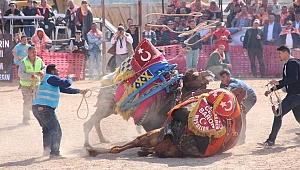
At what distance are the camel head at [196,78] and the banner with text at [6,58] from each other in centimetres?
1005

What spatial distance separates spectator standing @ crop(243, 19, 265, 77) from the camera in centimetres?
1894

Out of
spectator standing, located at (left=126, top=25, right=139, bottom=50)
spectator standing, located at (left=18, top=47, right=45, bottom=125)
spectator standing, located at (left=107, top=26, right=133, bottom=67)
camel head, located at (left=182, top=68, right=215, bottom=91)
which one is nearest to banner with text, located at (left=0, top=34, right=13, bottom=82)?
spectator standing, located at (left=107, top=26, right=133, bottom=67)

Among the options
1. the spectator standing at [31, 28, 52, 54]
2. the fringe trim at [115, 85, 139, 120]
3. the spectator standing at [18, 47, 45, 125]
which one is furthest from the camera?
the spectator standing at [31, 28, 52, 54]

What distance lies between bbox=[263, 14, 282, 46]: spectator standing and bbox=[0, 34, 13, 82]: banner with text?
23.0ft

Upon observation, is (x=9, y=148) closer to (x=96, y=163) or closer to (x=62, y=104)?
(x=96, y=163)

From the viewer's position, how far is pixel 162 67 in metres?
9.32

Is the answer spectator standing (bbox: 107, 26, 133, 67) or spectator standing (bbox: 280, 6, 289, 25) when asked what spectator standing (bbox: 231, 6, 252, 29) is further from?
spectator standing (bbox: 107, 26, 133, 67)

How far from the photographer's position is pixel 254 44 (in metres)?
19.0

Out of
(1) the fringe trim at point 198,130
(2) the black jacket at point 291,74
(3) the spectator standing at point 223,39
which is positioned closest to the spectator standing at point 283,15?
(3) the spectator standing at point 223,39

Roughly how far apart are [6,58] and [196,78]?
1028 cm

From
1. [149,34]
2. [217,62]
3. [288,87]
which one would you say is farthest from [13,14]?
[288,87]

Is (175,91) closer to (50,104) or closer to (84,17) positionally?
(50,104)

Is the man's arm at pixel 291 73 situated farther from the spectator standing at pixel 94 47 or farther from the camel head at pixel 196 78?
the spectator standing at pixel 94 47

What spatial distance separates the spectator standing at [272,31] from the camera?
1917cm
